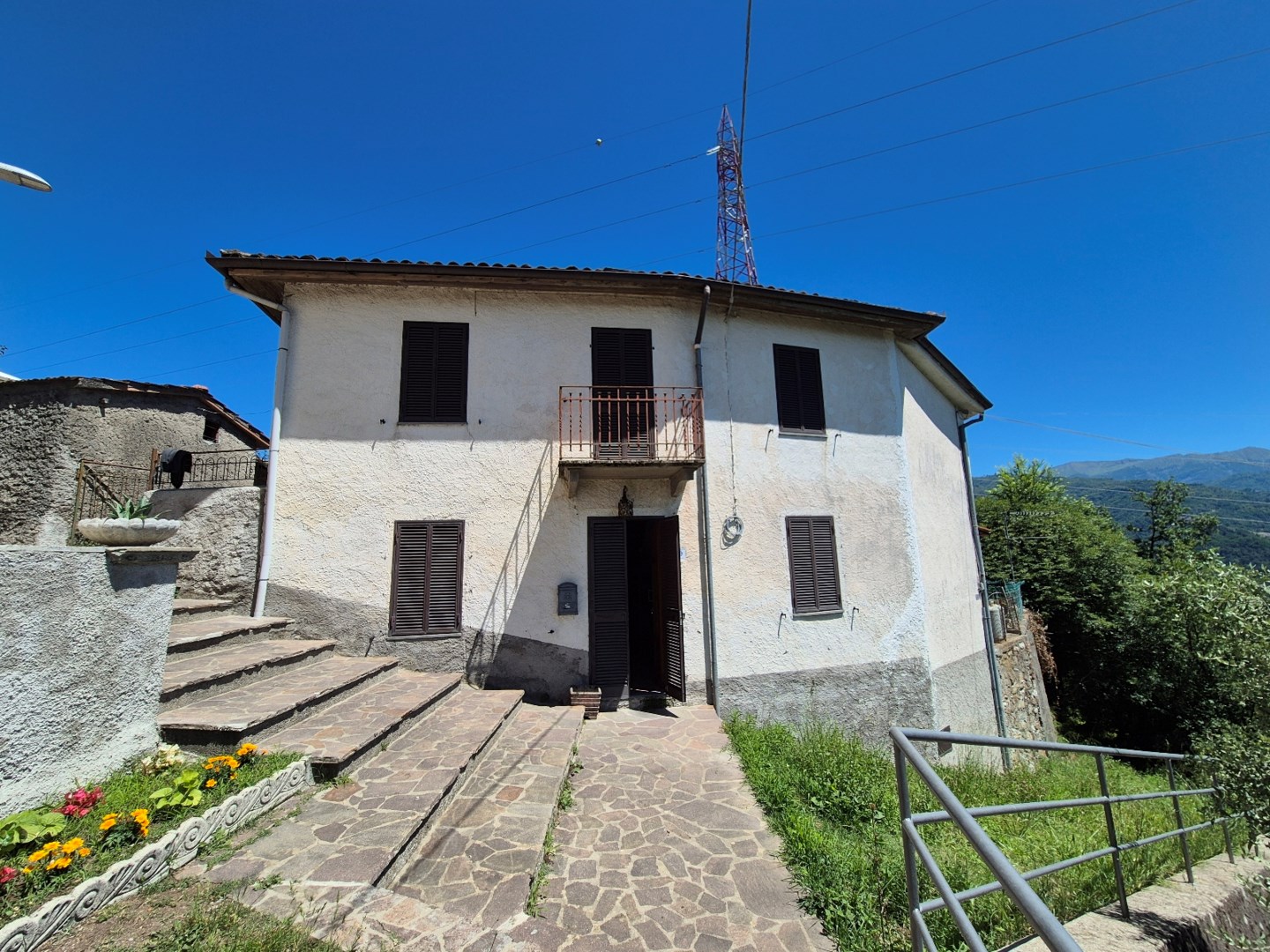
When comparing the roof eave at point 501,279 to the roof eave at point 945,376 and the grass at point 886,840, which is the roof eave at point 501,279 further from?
the grass at point 886,840

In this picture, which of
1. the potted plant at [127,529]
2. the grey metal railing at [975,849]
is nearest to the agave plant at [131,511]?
the potted plant at [127,529]

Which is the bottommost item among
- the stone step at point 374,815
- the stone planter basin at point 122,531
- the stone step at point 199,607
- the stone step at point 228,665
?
the stone step at point 374,815

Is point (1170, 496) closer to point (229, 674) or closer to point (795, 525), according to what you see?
point (795, 525)

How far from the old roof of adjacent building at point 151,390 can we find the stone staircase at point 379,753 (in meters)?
5.39

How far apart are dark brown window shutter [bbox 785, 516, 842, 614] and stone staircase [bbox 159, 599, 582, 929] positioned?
405 cm

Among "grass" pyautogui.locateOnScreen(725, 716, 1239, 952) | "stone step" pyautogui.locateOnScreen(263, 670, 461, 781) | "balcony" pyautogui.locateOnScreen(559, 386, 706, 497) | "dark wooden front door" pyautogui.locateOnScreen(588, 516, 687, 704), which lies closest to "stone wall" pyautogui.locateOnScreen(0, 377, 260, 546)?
"stone step" pyautogui.locateOnScreen(263, 670, 461, 781)

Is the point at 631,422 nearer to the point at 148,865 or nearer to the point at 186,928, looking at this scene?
the point at 148,865

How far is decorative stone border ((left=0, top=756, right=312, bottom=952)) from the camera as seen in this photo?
8.05 feet

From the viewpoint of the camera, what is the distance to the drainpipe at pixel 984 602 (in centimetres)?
1148

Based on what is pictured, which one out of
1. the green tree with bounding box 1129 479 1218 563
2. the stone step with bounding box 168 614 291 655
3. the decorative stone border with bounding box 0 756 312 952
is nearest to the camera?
the decorative stone border with bounding box 0 756 312 952

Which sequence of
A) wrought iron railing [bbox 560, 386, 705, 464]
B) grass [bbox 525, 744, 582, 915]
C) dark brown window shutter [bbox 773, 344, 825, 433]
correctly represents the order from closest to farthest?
grass [bbox 525, 744, 582, 915] → wrought iron railing [bbox 560, 386, 705, 464] → dark brown window shutter [bbox 773, 344, 825, 433]

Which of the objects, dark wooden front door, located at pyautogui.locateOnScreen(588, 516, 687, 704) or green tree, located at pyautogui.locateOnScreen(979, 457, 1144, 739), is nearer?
dark wooden front door, located at pyautogui.locateOnScreen(588, 516, 687, 704)

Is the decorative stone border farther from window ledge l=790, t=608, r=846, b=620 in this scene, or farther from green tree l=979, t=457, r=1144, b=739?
green tree l=979, t=457, r=1144, b=739

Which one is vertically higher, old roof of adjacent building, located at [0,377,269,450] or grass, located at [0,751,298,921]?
old roof of adjacent building, located at [0,377,269,450]
